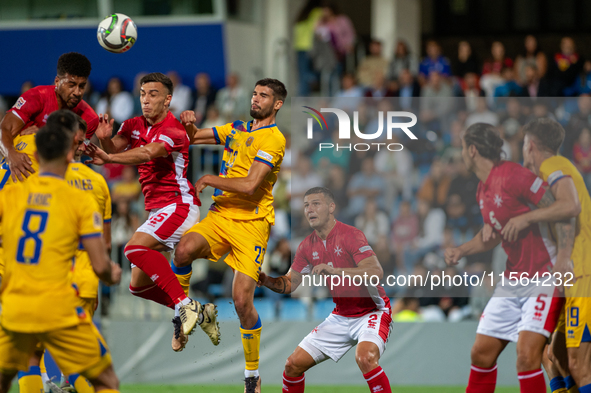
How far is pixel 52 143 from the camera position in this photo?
533 centimetres

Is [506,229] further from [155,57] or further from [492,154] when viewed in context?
[155,57]

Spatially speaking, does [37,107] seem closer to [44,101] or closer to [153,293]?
[44,101]

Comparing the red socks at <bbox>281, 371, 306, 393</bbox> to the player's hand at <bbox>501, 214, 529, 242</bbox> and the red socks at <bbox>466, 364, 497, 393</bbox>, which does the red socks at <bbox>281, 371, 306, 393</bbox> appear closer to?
the red socks at <bbox>466, 364, 497, 393</bbox>

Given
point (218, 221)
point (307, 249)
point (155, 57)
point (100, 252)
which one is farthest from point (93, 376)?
point (155, 57)

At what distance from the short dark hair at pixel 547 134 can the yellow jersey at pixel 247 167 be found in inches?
103

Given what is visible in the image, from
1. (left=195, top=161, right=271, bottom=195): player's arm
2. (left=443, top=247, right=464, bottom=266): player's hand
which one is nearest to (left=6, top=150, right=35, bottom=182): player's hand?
(left=195, top=161, right=271, bottom=195): player's arm

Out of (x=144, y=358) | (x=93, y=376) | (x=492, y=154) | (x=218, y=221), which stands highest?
Answer: (x=492, y=154)

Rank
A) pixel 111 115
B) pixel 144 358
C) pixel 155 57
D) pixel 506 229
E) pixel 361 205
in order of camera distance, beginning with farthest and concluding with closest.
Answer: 1. pixel 155 57
2. pixel 111 115
3. pixel 144 358
4. pixel 361 205
5. pixel 506 229

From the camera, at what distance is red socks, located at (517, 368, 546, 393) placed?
7168 mm

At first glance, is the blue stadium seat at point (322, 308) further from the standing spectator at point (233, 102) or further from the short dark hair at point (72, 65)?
the short dark hair at point (72, 65)

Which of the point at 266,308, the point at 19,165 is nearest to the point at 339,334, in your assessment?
the point at 19,165

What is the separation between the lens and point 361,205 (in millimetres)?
9062

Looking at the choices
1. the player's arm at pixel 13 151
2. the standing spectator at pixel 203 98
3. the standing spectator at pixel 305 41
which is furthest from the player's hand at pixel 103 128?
the standing spectator at pixel 305 41

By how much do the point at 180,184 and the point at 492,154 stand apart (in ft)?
11.1
